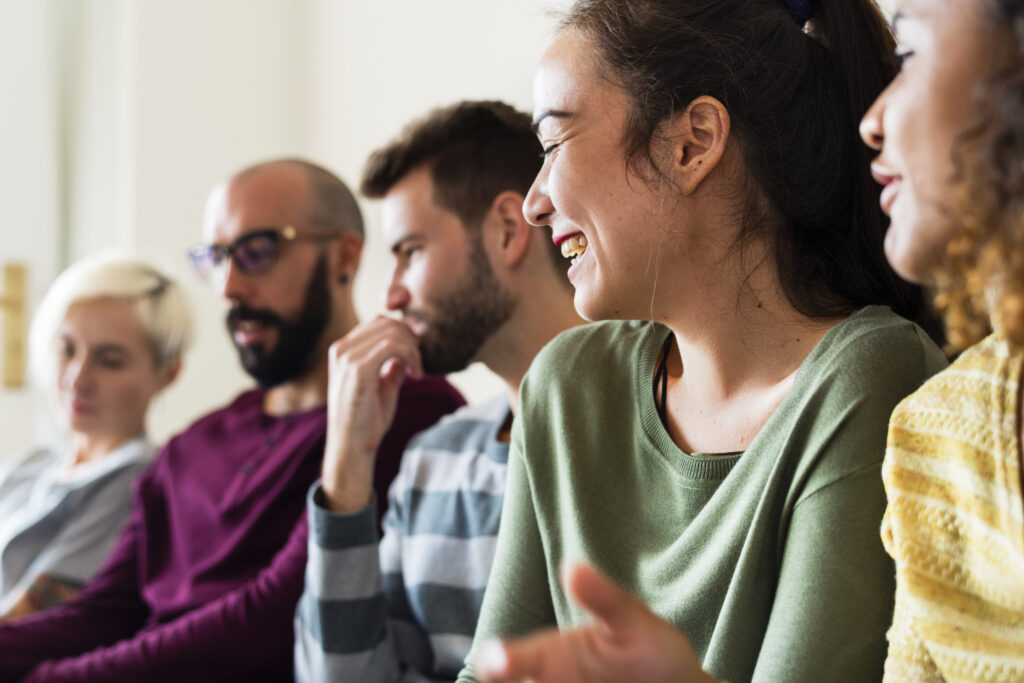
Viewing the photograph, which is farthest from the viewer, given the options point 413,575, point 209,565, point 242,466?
point 242,466

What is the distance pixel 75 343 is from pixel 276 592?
1012 millimetres

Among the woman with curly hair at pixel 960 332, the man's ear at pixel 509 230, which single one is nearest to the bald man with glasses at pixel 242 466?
the man's ear at pixel 509 230

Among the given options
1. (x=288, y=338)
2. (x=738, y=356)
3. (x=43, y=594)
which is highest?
(x=738, y=356)

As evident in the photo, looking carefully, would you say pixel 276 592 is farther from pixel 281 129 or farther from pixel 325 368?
pixel 281 129

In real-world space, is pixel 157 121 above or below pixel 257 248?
above

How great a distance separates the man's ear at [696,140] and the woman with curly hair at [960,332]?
26cm

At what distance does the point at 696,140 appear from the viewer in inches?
45.4

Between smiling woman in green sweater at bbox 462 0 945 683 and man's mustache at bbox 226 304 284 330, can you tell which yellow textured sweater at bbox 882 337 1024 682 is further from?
man's mustache at bbox 226 304 284 330

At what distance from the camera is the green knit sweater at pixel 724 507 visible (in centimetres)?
95

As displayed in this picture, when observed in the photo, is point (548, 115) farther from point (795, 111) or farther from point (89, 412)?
point (89, 412)

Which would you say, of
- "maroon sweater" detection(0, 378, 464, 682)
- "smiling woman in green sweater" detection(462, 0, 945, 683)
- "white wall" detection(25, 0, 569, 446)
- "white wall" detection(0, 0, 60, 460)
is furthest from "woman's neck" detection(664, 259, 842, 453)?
"white wall" detection(0, 0, 60, 460)

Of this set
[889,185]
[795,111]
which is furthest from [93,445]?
[889,185]

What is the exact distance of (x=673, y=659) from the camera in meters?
0.73

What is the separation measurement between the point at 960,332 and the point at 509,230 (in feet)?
3.52
